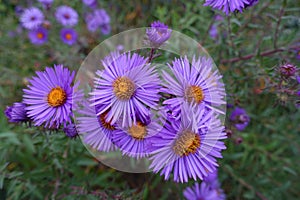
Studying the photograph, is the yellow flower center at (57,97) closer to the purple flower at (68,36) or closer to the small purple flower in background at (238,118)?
the small purple flower in background at (238,118)

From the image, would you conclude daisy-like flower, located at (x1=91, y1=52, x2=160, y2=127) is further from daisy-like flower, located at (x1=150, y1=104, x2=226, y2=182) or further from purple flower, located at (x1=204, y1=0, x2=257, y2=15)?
purple flower, located at (x1=204, y1=0, x2=257, y2=15)

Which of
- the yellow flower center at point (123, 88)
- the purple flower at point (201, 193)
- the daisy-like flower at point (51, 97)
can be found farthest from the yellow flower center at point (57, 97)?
the purple flower at point (201, 193)

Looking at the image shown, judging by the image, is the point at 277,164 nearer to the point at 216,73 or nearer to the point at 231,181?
the point at 231,181

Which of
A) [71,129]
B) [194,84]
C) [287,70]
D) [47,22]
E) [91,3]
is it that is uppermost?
[91,3]

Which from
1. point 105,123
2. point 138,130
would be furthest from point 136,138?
point 105,123

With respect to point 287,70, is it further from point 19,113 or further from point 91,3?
point 91,3

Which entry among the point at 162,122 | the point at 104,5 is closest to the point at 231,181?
the point at 162,122
